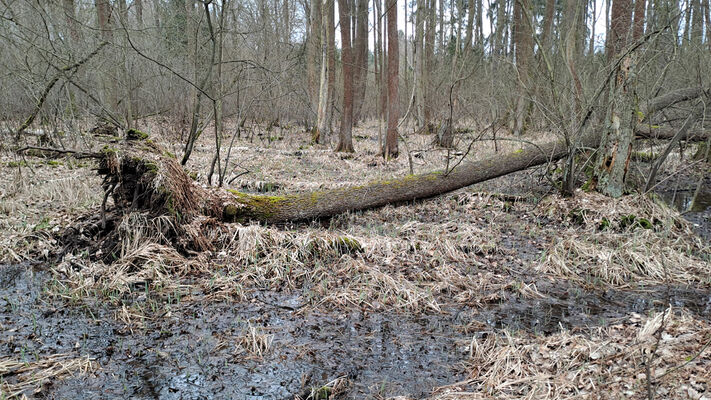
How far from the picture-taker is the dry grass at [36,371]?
3.10 metres

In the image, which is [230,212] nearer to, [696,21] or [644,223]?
[644,223]

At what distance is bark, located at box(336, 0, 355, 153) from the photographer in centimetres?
1305

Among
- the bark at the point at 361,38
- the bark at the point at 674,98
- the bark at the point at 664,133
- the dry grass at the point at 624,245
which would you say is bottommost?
the dry grass at the point at 624,245

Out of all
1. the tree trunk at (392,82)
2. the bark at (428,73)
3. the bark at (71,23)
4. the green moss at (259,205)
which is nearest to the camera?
the green moss at (259,205)

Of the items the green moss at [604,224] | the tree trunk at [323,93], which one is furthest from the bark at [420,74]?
the green moss at [604,224]

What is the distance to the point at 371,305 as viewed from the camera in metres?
4.63

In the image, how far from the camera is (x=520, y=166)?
8344 mm

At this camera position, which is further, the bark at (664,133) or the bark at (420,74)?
the bark at (420,74)

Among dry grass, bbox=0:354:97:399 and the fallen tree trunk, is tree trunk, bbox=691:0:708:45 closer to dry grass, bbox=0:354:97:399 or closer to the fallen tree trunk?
the fallen tree trunk

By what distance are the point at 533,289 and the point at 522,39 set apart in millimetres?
14011

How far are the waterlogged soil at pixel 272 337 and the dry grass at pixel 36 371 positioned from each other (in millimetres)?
64

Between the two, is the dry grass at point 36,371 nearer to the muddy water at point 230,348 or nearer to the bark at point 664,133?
the muddy water at point 230,348

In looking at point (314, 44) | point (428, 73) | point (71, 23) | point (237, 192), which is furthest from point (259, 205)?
point (428, 73)

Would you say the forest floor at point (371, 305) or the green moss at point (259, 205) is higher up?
the green moss at point (259, 205)
